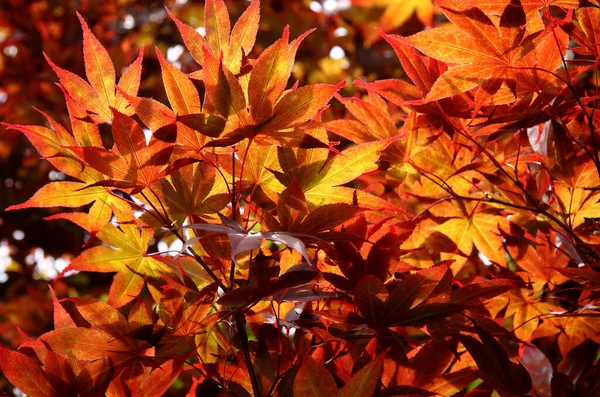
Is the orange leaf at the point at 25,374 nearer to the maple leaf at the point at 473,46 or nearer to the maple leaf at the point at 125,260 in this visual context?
the maple leaf at the point at 125,260

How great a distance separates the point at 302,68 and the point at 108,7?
113 centimetres

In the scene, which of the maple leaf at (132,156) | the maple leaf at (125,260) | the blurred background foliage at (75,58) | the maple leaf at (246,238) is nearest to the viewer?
the maple leaf at (246,238)

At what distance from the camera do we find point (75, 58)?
8.75 ft

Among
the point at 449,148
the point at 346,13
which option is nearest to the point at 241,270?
the point at 449,148

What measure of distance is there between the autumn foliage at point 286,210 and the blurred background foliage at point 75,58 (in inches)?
63.0

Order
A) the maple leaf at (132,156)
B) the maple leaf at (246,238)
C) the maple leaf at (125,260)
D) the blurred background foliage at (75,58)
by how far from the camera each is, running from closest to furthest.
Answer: the maple leaf at (246,238), the maple leaf at (132,156), the maple leaf at (125,260), the blurred background foliage at (75,58)

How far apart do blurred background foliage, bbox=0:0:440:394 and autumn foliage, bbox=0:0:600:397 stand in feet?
5.25

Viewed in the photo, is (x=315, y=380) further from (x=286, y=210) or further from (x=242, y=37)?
(x=242, y=37)

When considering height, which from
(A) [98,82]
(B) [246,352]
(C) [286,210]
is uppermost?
(A) [98,82]

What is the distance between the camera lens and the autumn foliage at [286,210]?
529 millimetres

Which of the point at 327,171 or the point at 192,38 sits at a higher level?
the point at 192,38

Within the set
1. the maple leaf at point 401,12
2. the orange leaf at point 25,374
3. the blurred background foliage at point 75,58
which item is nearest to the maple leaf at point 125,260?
the orange leaf at point 25,374

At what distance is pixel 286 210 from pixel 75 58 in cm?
241

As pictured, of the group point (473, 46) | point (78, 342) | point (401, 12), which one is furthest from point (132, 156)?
point (401, 12)
